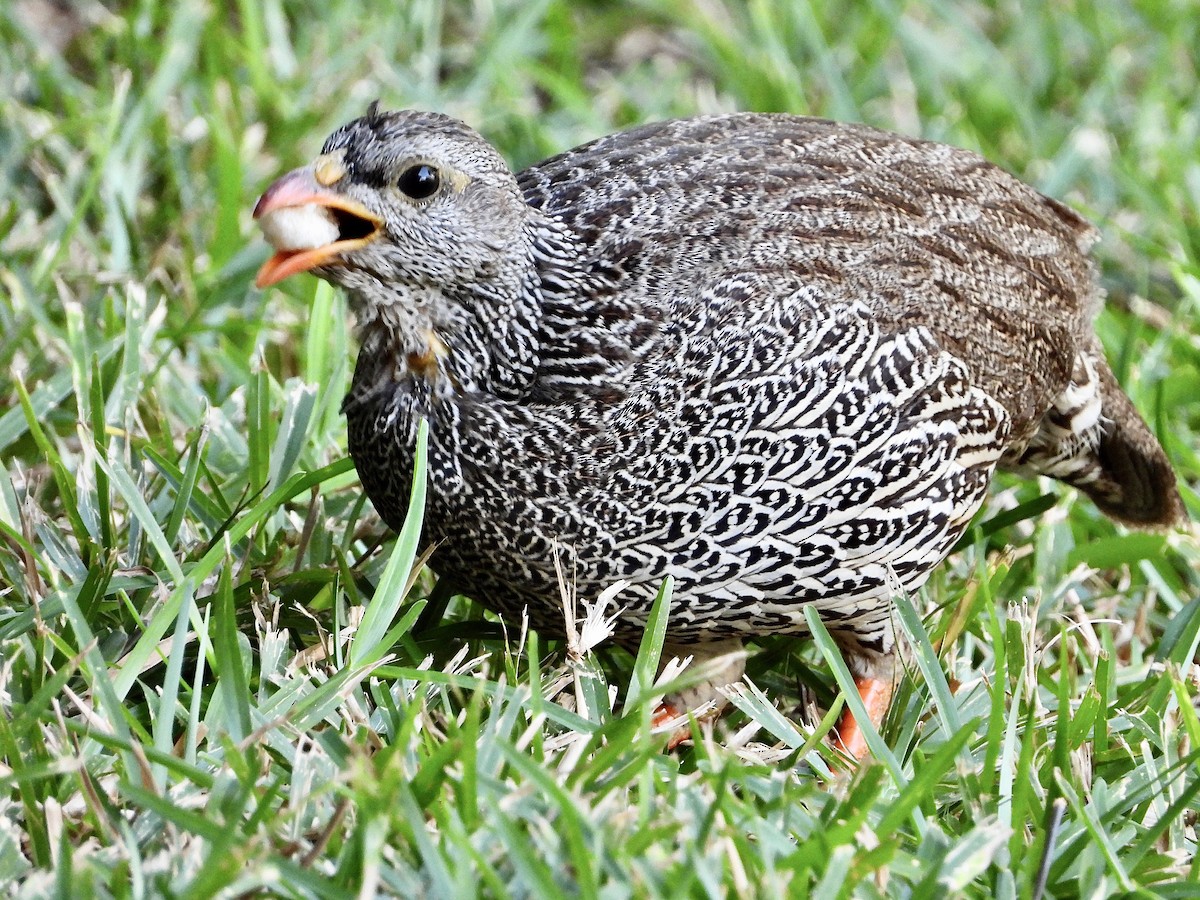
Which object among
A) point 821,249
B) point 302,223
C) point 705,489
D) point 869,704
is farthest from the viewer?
point 869,704

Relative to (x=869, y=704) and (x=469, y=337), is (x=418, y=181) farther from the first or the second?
(x=869, y=704)

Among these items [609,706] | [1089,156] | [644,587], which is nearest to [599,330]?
[644,587]

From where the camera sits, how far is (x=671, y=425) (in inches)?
117

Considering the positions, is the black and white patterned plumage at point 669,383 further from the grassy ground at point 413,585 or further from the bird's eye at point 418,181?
the grassy ground at point 413,585

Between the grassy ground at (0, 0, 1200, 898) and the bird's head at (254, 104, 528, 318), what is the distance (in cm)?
48

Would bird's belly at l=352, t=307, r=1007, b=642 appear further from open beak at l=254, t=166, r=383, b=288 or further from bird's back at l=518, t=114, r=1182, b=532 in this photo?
open beak at l=254, t=166, r=383, b=288

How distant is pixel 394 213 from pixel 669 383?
0.58 metres

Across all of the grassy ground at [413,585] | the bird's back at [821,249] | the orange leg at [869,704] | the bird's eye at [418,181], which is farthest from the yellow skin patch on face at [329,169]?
the orange leg at [869,704]

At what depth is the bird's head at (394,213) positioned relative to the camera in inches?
112

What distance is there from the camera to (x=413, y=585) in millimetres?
3236

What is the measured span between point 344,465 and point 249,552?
13.1 inches

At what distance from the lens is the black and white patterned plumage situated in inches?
117

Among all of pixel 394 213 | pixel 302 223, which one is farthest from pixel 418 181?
pixel 302 223

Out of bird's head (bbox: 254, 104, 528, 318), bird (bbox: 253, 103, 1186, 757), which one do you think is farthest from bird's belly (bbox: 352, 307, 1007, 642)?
bird's head (bbox: 254, 104, 528, 318)
